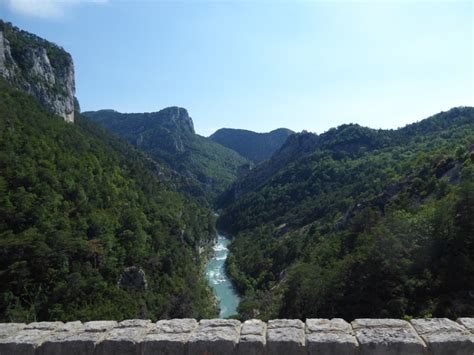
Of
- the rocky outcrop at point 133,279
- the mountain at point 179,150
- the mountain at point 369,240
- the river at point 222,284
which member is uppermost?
the mountain at point 179,150

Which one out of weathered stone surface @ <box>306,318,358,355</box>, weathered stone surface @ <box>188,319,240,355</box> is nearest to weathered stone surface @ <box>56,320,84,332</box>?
weathered stone surface @ <box>188,319,240,355</box>

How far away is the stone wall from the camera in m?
4.07

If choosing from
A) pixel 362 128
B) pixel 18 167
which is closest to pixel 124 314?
pixel 18 167

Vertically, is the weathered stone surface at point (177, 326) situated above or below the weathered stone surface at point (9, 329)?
above

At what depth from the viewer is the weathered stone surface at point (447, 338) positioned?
400cm

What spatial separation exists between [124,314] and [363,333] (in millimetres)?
37352

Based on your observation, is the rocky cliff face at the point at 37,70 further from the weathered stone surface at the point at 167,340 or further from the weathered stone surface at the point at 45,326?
the weathered stone surface at the point at 167,340

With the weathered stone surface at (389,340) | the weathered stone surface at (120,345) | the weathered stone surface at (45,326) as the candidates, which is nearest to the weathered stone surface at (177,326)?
the weathered stone surface at (120,345)

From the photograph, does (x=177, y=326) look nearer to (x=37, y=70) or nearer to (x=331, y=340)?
(x=331, y=340)

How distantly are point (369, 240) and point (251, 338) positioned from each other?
2671cm

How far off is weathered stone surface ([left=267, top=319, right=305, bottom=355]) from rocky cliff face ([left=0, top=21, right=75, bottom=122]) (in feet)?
248

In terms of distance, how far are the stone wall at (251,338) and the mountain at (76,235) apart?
96.1 feet

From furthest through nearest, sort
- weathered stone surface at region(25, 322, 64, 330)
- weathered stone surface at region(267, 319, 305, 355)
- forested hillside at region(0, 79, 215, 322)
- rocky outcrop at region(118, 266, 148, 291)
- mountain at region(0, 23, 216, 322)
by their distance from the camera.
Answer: rocky outcrop at region(118, 266, 148, 291)
mountain at region(0, 23, 216, 322)
forested hillside at region(0, 79, 215, 322)
weathered stone surface at region(25, 322, 64, 330)
weathered stone surface at region(267, 319, 305, 355)

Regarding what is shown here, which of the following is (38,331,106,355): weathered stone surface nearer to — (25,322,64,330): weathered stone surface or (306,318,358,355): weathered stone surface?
(25,322,64,330): weathered stone surface
